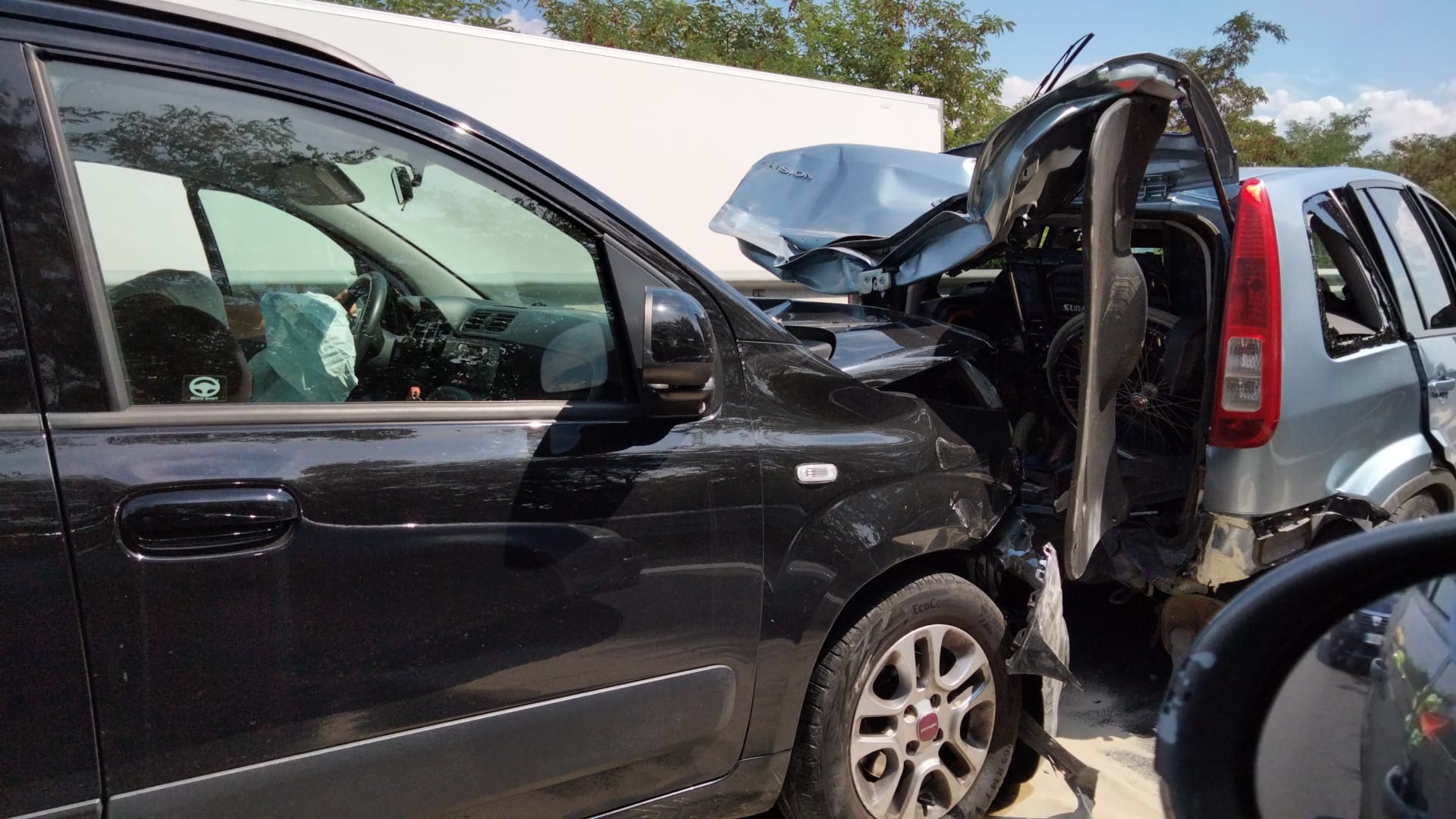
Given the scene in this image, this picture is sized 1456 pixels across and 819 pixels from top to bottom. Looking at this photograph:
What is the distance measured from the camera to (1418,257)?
364 centimetres

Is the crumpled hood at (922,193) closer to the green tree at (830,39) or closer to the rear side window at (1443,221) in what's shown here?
the rear side window at (1443,221)

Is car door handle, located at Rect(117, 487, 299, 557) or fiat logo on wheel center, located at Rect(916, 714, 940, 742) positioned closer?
car door handle, located at Rect(117, 487, 299, 557)

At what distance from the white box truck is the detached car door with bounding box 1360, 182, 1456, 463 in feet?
19.0

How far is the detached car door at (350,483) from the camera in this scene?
1.55 metres

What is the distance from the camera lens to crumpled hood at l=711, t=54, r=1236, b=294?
2574mm

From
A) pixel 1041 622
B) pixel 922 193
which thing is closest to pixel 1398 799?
pixel 1041 622

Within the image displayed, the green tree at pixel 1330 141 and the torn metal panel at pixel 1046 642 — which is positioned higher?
the green tree at pixel 1330 141

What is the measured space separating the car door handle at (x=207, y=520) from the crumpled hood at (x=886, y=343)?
1409mm

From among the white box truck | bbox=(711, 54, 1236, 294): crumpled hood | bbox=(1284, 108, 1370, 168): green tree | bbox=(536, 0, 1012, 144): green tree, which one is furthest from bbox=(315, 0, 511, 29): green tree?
bbox=(1284, 108, 1370, 168): green tree

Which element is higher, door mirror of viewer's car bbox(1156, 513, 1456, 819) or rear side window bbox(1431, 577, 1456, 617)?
rear side window bbox(1431, 577, 1456, 617)

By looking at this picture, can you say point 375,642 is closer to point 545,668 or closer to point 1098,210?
point 545,668

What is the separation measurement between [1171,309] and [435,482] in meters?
2.85

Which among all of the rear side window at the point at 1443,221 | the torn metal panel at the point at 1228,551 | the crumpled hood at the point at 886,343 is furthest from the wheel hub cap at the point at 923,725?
the rear side window at the point at 1443,221

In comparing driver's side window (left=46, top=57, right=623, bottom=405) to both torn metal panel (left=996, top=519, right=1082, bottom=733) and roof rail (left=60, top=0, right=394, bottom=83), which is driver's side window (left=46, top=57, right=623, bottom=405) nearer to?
roof rail (left=60, top=0, right=394, bottom=83)
